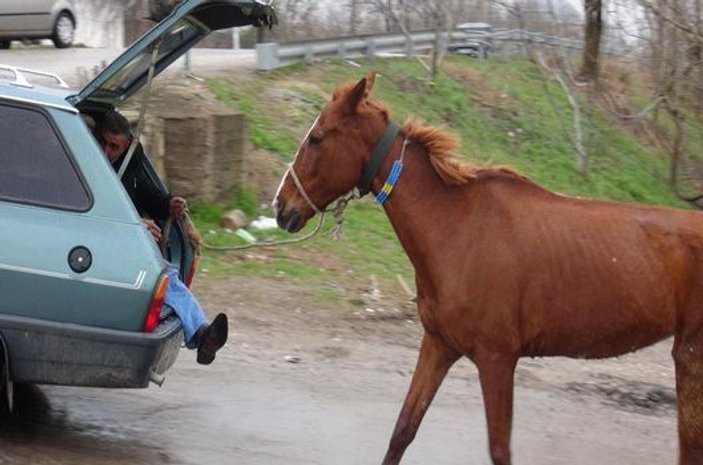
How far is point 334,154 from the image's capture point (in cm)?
630

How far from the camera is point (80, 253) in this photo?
5945 mm

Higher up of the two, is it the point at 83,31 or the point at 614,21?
the point at 614,21

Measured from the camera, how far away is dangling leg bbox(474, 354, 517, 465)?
598 centimetres

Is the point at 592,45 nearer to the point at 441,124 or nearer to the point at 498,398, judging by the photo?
the point at 441,124

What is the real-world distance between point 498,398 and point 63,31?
825 inches

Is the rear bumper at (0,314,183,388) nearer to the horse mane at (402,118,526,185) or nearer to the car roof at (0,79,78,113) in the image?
the car roof at (0,79,78,113)

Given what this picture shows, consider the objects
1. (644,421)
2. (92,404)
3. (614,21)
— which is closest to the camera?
(92,404)

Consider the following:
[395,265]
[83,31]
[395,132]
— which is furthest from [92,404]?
[83,31]

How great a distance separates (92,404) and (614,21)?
14.4 meters

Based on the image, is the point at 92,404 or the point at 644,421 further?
the point at 644,421

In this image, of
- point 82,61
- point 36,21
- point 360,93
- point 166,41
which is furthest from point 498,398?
point 36,21

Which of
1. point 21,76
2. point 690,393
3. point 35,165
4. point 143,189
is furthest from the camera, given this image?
point 143,189

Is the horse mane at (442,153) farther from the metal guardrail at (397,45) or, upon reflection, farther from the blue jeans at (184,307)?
the metal guardrail at (397,45)

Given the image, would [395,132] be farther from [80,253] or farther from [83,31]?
[83,31]
